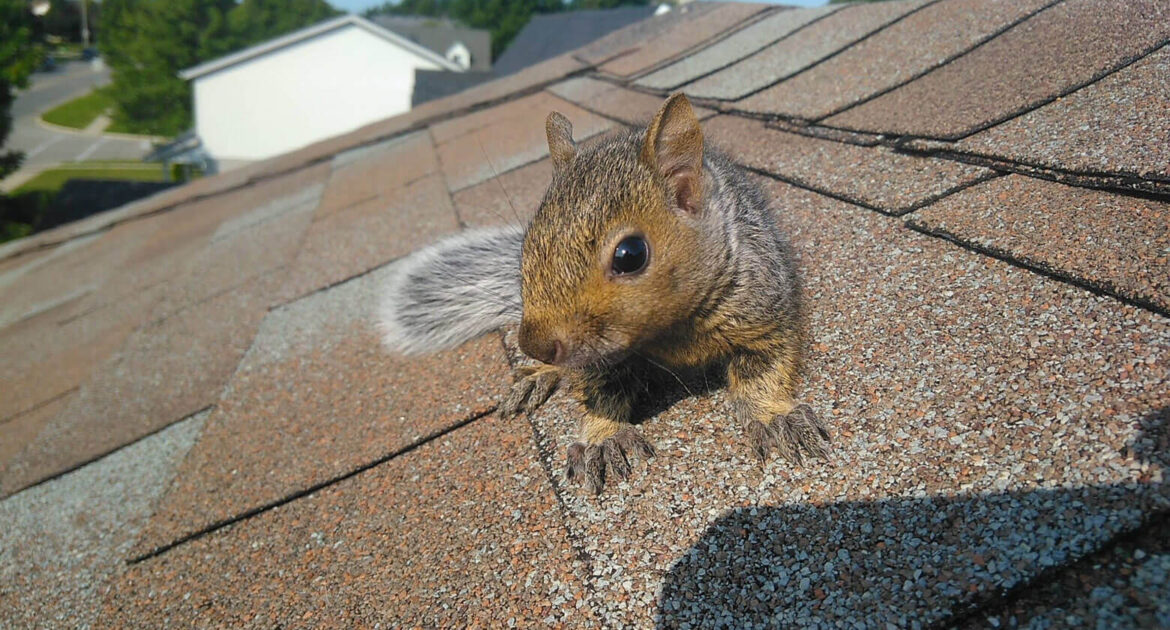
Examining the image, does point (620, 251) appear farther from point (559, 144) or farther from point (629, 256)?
point (559, 144)

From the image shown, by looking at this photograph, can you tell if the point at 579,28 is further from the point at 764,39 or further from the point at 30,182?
the point at 764,39

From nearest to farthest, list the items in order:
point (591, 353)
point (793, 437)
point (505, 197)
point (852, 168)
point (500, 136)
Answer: point (793, 437) → point (591, 353) → point (852, 168) → point (505, 197) → point (500, 136)

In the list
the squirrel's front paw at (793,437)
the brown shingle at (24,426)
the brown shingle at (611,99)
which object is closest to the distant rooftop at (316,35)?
the brown shingle at (611,99)

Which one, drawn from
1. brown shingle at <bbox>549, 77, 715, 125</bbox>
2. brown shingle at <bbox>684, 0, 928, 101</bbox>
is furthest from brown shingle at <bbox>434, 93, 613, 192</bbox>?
brown shingle at <bbox>684, 0, 928, 101</bbox>

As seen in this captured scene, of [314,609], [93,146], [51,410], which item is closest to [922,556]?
[314,609]

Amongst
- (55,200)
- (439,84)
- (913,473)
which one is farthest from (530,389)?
(55,200)

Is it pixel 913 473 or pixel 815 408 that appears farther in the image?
pixel 815 408

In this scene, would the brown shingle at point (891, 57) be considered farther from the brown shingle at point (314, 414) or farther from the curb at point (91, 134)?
the curb at point (91, 134)

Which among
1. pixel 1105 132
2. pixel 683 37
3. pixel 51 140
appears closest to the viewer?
pixel 1105 132
